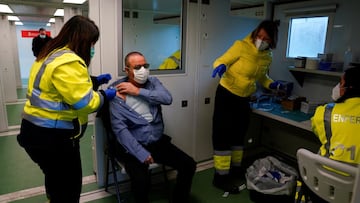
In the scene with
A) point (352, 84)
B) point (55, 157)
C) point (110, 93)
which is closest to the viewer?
point (55, 157)

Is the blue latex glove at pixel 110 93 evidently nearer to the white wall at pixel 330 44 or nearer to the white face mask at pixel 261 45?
the white face mask at pixel 261 45

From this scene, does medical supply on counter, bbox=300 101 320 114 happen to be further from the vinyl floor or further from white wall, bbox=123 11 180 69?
white wall, bbox=123 11 180 69

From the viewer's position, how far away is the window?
2768mm

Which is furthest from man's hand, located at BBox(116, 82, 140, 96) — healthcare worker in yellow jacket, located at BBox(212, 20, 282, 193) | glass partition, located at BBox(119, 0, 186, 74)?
healthcare worker in yellow jacket, located at BBox(212, 20, 282, 193)

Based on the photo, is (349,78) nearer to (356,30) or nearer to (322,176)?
(322,176)

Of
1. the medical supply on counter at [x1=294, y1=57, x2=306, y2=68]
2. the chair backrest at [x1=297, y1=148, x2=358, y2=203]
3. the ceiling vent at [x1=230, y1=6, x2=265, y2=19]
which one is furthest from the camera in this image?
the ceiling vent at [x1=230, y1=6, x2=265, y2=19]

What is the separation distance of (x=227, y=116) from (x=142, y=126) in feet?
2.71

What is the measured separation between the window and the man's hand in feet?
6.63

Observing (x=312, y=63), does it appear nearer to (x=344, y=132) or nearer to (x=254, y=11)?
(x=254, y=11)

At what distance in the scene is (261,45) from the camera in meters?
2.33

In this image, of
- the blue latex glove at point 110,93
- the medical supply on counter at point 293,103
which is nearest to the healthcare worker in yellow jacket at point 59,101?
the blue latex glove at point 110,93

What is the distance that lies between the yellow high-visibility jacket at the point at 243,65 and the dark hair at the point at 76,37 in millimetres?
1244

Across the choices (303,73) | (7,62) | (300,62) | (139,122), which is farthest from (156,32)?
(7,62)

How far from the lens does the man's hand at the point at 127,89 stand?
204cm
